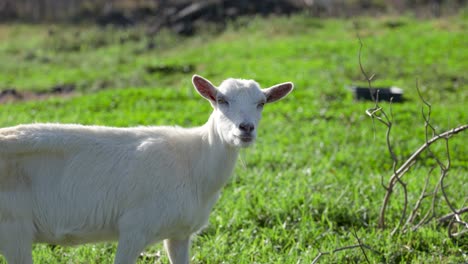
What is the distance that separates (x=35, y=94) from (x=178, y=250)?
39.4 feet

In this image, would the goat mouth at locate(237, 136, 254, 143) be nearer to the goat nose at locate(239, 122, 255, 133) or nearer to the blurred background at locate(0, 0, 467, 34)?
the goat nose at locate(239, 122, 255, 133)

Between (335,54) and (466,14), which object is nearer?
(335,54)

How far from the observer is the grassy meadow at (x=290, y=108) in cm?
616

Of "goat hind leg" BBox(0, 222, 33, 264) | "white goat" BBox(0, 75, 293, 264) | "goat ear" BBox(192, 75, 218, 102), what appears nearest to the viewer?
"goat hind leg" BBox(0, 222, 33, 264)

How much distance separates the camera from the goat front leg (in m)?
5.13

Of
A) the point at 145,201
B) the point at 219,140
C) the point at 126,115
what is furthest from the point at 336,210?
the point at 126,115

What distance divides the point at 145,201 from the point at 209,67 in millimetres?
13466

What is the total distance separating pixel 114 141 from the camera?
5.05 metres

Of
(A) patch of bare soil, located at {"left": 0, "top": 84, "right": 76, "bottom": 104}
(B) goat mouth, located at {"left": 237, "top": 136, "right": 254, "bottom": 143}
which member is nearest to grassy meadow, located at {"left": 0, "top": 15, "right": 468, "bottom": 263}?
(A) patch of bare soil, located at {"left": 0, "top": 84, "right": 76, "bottom": 104}

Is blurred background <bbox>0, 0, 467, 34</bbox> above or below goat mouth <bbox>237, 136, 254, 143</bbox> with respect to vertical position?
below

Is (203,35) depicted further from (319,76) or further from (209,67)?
(319,76)

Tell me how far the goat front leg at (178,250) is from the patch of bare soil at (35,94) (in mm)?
11024

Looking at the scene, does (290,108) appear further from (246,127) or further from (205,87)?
(246,127)

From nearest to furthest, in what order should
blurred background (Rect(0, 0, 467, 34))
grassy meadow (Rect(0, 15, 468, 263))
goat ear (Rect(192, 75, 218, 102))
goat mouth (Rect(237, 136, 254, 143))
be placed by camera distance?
1. goat mouth (Rect(237, 136, 254, 143))
2. goat ear (Rect(192, 75, 218, 102))
3. grassy meadow (Rect(0, 15, 468, 263))
4. blurred background (Rect(0, 0, 467, 34))
